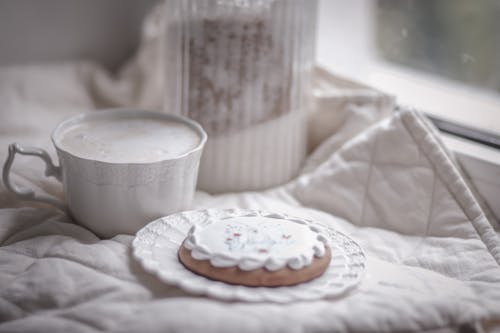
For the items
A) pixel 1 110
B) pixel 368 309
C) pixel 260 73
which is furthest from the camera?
pixel 1 110

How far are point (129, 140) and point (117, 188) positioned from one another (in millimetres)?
82

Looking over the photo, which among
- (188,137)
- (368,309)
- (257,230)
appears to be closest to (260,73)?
(188,137)

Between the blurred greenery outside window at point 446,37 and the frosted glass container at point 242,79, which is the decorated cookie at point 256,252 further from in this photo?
the blurred greenery outside window at point 446,37

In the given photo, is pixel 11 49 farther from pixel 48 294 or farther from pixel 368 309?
pixel 368 309

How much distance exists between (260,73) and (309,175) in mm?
156

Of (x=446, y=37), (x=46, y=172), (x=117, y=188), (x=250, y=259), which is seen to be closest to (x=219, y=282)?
(x=250, y=259)

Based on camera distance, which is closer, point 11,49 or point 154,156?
point 154,156

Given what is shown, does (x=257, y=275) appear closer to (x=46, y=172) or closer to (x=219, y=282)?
(x=219, y=282)

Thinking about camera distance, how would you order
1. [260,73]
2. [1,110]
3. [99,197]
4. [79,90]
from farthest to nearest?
1. [79,90]
2. [1,110]
3. [260,73]
4. [99,197]

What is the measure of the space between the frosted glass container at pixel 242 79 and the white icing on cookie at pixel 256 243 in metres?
0.18

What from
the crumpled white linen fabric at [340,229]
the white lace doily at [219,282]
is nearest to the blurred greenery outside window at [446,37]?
the crumpled white linen fabric at [340,229]

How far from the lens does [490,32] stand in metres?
1.04

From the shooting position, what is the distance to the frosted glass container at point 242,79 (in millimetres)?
806

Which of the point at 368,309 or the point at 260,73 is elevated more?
the point at 260,73
